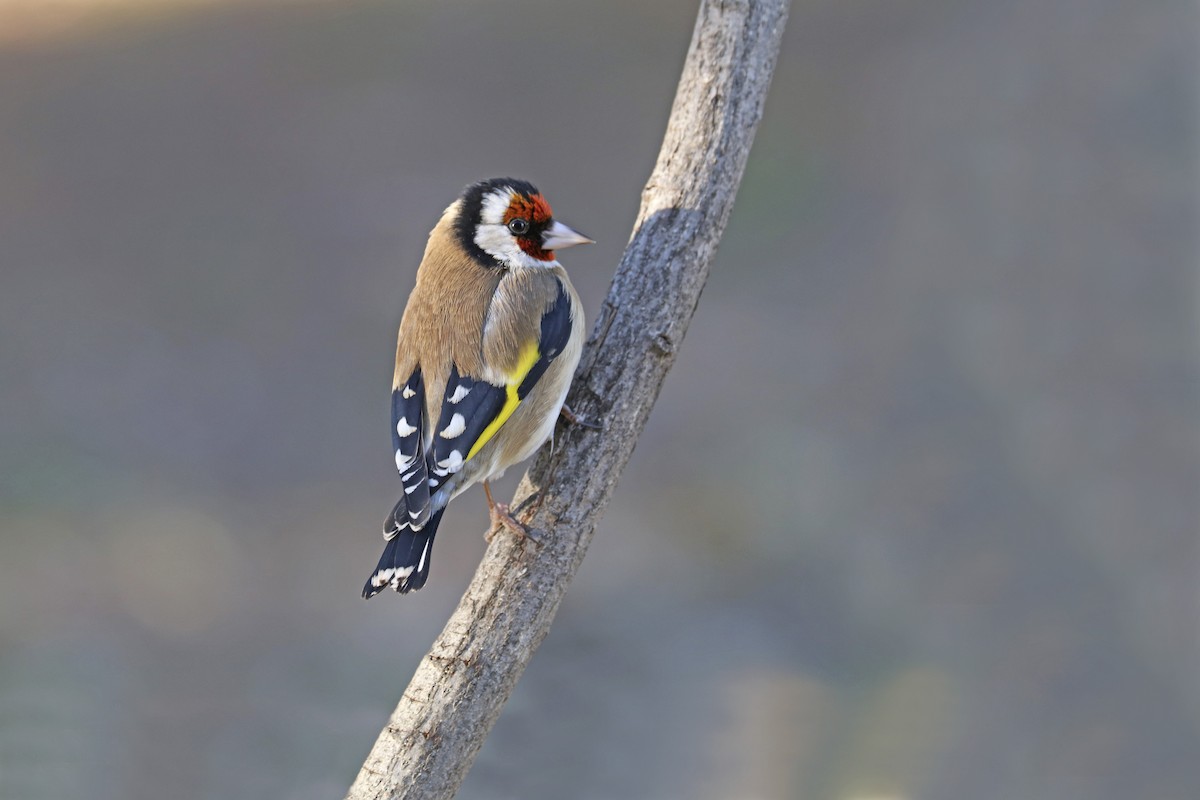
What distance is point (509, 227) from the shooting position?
3.56 metres

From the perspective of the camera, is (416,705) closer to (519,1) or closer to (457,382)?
(457,382)

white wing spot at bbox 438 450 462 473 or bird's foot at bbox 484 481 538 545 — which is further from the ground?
white wing spot at bbox 438 450 462 473

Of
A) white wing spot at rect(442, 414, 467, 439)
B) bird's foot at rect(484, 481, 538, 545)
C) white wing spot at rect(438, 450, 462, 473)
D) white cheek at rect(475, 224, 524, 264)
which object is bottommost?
bird's foot at rect(484, 481, 538, 545)

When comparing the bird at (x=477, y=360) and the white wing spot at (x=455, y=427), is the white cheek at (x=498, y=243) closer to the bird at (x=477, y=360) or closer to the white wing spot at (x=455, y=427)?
the bird at (x=477, y=360)

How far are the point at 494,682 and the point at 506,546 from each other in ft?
1.12

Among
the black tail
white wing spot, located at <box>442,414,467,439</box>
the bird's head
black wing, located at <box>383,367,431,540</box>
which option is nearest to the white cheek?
the bird's head

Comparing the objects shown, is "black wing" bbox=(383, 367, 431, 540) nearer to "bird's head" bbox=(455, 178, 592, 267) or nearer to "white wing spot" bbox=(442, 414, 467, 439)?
"white wing spot" bbox=(442, 414, 467, 439)

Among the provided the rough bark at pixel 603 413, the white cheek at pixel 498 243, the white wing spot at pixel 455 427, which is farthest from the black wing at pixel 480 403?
the white cheek at pixel 498 243

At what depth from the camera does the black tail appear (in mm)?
3043

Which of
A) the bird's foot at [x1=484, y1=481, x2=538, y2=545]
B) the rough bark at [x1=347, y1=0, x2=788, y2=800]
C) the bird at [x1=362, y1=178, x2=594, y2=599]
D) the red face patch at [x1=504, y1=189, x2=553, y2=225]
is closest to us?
the rough bark at [x1=347, y1=0, x2=788, y2=800]

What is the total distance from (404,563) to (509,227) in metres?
1.08

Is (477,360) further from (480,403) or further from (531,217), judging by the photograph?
(531,217)

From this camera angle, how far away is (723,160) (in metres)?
3.45

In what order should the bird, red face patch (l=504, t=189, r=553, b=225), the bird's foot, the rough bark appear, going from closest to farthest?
the rough bark < the bird's foot < the bird < red face patch (l=504, t=189, r=553, b=225)
